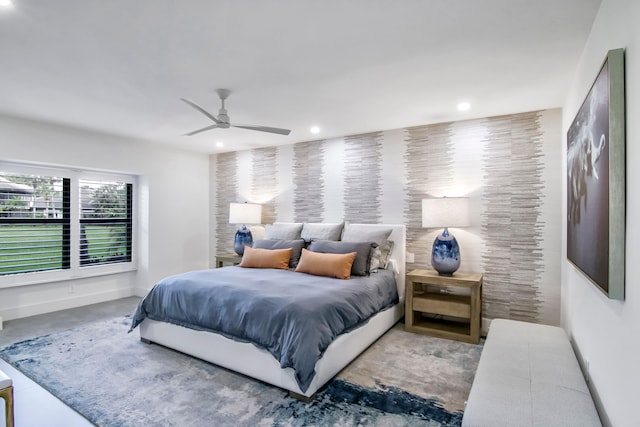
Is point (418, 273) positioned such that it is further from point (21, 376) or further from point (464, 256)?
point (21, 376)

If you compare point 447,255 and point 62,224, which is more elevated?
point 62,224

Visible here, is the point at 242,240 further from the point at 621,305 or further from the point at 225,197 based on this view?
the point at 621,305

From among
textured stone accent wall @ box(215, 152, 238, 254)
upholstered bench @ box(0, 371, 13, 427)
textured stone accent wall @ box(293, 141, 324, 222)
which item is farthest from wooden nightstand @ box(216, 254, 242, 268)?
upholstered bench @ box(0, 371, 13, 427)

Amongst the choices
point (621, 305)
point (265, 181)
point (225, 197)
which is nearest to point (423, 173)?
point (265, 181)

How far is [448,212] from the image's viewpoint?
3645mm

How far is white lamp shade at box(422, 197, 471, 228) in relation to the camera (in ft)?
11.9

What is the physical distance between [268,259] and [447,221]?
2038 mm

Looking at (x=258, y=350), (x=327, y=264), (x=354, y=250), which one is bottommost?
(x=258, y=350)

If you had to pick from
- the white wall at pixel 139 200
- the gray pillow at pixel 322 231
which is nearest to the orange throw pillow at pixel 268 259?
the gray pillow at pixel 322 231

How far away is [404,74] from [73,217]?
463 cm

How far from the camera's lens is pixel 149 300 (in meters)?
3.30

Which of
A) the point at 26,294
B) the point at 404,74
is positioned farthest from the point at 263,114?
A: the point at 26,294

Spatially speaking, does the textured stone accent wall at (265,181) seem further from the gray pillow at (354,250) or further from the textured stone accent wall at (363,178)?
the gray pillow at (354,250)

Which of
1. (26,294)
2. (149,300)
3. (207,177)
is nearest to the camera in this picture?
(149,300)
